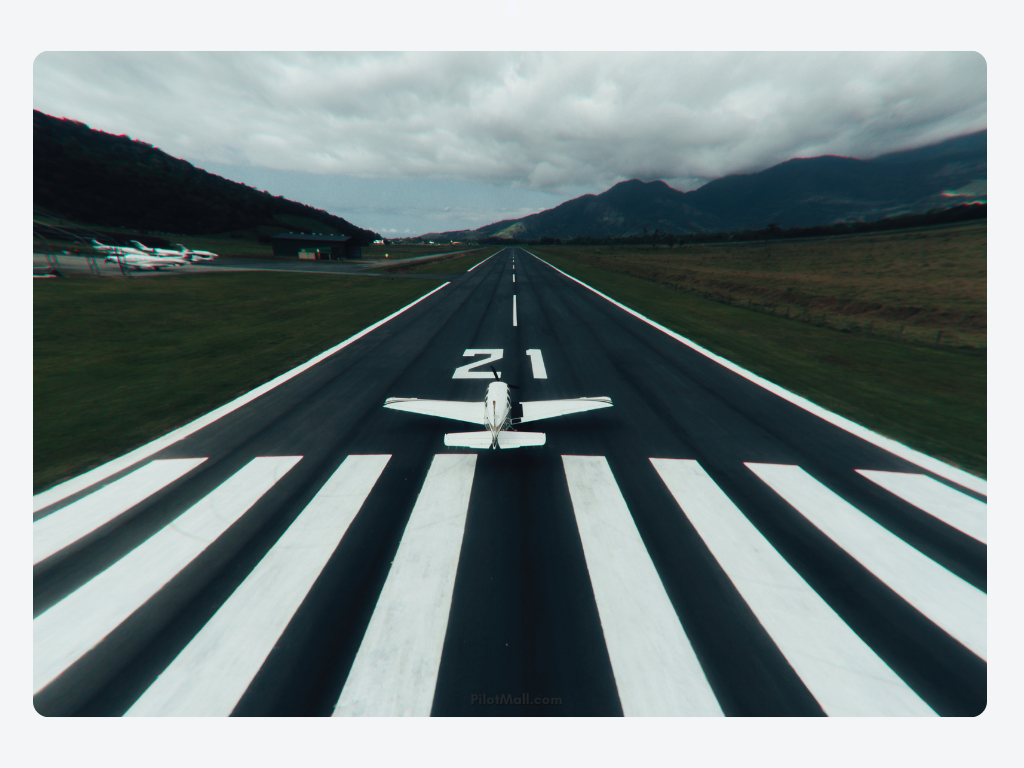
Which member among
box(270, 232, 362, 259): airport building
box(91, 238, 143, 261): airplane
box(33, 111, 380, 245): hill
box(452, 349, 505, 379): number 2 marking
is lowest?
box(452, 349, 505, 379): number 2 marking

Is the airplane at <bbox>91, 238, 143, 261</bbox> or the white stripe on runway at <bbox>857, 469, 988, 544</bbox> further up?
the airplane at <bbox>91, 238, 143, 261</bbox>

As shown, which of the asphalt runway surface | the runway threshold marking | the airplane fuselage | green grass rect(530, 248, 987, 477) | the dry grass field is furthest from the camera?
the dry grass field

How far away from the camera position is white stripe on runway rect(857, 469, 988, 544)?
589cm

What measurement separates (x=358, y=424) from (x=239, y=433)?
8.10 ft

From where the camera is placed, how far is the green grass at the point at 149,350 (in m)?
8.13

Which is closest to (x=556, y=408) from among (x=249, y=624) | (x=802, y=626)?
(x=802, y=626)

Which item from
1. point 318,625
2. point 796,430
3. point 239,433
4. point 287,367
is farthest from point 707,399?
point 287,367

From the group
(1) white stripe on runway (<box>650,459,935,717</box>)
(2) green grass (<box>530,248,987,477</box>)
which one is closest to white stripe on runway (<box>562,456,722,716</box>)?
(1) white stripe on runway (<box>650,459,935,717</box>)

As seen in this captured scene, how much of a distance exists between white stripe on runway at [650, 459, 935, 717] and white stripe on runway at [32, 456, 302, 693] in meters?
7.18

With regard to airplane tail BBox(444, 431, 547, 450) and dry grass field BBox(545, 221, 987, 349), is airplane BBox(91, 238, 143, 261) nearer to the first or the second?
airplane tail BBox(444, 431, 547, 450)

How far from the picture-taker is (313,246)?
77.7 meters

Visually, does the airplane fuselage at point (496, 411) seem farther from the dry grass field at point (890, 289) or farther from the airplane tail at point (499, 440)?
the dry grass field at point (890, 289)

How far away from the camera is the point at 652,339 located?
1595cm

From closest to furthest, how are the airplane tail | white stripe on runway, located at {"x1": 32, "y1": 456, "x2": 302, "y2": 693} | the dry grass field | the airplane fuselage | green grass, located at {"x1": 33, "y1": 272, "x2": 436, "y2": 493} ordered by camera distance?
white stripe on runway, located at {"x1": 32, "y1": 456, "x2": 302, "y2": 693} < the airplane tail < the airplane fuselage < green grass, located at {"x1": 33, "y1": 272, "x2": 436, "y2": 493} < the dry grass field
